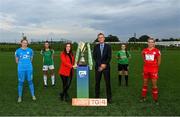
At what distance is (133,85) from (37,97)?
5.20 metres

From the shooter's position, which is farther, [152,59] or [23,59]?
[23,59]

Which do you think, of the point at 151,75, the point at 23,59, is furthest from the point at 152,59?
the point at 23,59

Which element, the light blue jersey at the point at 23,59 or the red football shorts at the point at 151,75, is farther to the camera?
the light blue jersey at the point at 23,59

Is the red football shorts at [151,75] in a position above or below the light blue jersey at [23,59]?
below

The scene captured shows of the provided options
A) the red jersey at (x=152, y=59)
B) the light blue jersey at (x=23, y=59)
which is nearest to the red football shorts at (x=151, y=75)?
the red jersey at (x=152, y=59)

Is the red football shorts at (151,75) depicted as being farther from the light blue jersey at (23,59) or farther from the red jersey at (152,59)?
the light blue jersey at (23,59)

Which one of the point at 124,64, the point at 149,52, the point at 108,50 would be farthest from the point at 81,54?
the point at 124,64

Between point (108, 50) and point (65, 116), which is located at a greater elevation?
point (108, 50)

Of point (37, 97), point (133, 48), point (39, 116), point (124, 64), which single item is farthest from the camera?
point (133, 48)

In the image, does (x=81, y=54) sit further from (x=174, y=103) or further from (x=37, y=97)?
(x=174, y=103)

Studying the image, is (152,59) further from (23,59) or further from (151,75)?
(23,59)

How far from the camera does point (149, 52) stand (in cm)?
1175

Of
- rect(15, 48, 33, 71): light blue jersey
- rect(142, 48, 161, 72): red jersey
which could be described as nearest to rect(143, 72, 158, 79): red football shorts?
rect(142, 48, 161, 72): red jersey

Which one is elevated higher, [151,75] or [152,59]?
[152,59]
